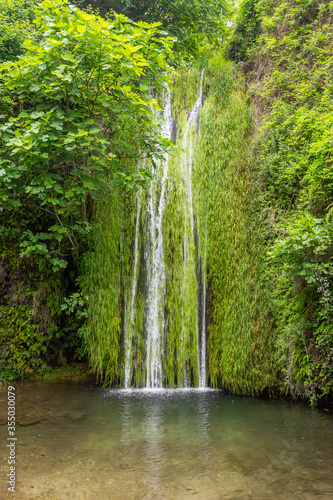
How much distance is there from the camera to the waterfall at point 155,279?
5277mm

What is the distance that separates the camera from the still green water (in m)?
2.47

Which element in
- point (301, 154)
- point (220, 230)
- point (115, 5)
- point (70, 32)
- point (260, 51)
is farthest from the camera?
point (115, 5)

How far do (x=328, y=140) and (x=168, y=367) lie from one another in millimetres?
4037

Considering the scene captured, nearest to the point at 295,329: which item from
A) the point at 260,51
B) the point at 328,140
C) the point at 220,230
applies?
the point at 220,230

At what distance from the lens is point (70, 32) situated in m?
3.98

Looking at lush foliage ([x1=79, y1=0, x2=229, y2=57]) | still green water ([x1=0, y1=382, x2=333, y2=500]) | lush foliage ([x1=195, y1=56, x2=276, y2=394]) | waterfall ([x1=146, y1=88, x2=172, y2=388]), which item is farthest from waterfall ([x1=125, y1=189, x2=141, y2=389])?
lush foliage ([x1=79, y1=0, x2=229, y2=57])

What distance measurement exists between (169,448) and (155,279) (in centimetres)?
297

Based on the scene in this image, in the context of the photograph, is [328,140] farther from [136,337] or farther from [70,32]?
[136,337]

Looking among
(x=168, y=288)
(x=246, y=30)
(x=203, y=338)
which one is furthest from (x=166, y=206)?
(x=246, y=30)

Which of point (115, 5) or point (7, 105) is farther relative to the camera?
point (115, 5)

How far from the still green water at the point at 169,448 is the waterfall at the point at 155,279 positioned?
69 centimetres

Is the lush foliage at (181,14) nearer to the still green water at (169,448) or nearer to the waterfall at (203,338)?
the waterfall at (203,338)

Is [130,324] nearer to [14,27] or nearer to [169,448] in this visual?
[169,448]

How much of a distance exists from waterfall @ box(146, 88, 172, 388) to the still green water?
0.69 meters
